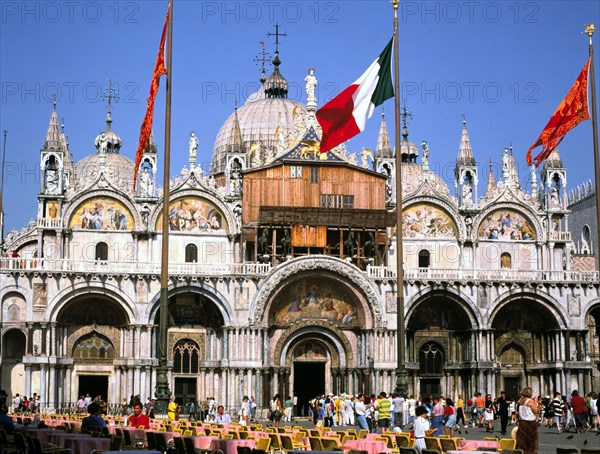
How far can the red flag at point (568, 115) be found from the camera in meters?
40.0

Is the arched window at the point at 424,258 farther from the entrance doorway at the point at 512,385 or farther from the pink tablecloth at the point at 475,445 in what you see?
the pink tablecloth at the point at 475,445

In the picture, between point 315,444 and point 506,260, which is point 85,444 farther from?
point 506,260

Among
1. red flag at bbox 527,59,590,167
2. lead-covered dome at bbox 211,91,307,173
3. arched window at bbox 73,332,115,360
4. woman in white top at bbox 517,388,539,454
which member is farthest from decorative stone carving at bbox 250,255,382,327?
woman in white top at bbox 517,388,539,454

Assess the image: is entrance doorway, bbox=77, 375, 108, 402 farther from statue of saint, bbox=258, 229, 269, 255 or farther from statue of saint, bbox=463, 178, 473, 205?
→ statue of saint, bbox=463, 178, 473, 205

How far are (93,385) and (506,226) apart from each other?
2665cm

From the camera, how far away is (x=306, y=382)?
63.7 metres

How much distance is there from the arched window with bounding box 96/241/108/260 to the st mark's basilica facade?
0.55ft

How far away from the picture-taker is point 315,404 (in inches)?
2233

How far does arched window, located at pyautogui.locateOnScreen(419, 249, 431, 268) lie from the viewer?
67.1 metres

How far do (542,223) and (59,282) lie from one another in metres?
29.4

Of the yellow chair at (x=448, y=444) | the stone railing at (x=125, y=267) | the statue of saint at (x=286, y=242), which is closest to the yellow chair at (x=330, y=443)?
the yellow chair at (x=448, y=444)

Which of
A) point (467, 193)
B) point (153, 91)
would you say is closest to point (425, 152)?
point (467, 193)

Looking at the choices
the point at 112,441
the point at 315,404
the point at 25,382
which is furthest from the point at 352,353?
the point at 112,441

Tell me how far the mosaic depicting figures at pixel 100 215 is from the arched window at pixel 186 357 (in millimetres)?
7605
